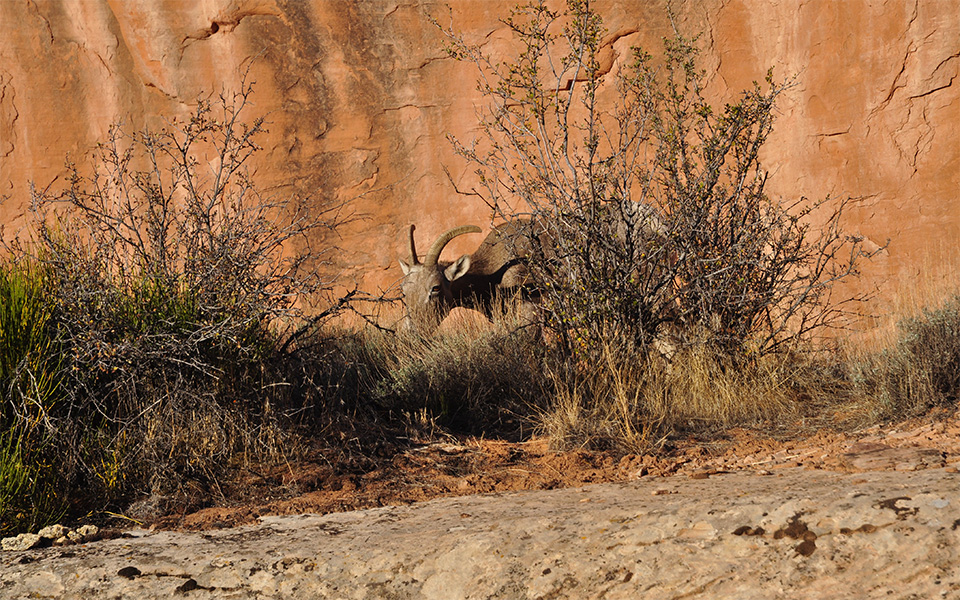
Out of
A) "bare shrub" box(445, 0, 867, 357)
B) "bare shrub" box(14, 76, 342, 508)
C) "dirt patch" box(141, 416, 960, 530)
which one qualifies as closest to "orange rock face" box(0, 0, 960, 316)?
"bare shrub" box(445, 0, 867, 357)

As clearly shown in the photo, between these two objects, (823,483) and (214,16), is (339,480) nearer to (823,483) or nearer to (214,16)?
(823,483)

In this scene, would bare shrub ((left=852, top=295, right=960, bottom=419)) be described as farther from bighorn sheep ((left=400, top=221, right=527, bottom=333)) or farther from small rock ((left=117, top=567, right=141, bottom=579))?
small rock ((left=117, top=567, right=141, bottom=579))

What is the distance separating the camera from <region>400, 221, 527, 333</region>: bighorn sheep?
9953 millimetres

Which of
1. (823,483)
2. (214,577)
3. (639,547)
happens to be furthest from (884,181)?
(214,577)

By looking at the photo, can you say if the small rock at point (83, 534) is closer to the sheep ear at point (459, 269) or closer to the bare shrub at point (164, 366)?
the bare shrub at point (164, 366)

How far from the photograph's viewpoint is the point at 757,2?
11508 millimetres

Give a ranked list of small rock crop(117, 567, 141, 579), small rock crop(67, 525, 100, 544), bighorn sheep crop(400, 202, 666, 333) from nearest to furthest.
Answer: small rock crop(117, 567, 141, 579) → small rock crop(67, 525, 100, 544) → bighorn sheep crop(400, 202, 666, 333)

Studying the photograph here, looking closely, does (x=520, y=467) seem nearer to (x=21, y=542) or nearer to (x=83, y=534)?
(x=83, y=534)

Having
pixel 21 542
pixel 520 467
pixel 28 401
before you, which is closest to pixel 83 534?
pixel 21 542

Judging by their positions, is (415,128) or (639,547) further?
(415,128)

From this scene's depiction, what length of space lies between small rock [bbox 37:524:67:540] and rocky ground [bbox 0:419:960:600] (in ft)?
0.69

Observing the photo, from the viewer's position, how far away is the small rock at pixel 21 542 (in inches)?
155

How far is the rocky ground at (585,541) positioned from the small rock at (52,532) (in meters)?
0.21

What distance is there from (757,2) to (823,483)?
9.31m
